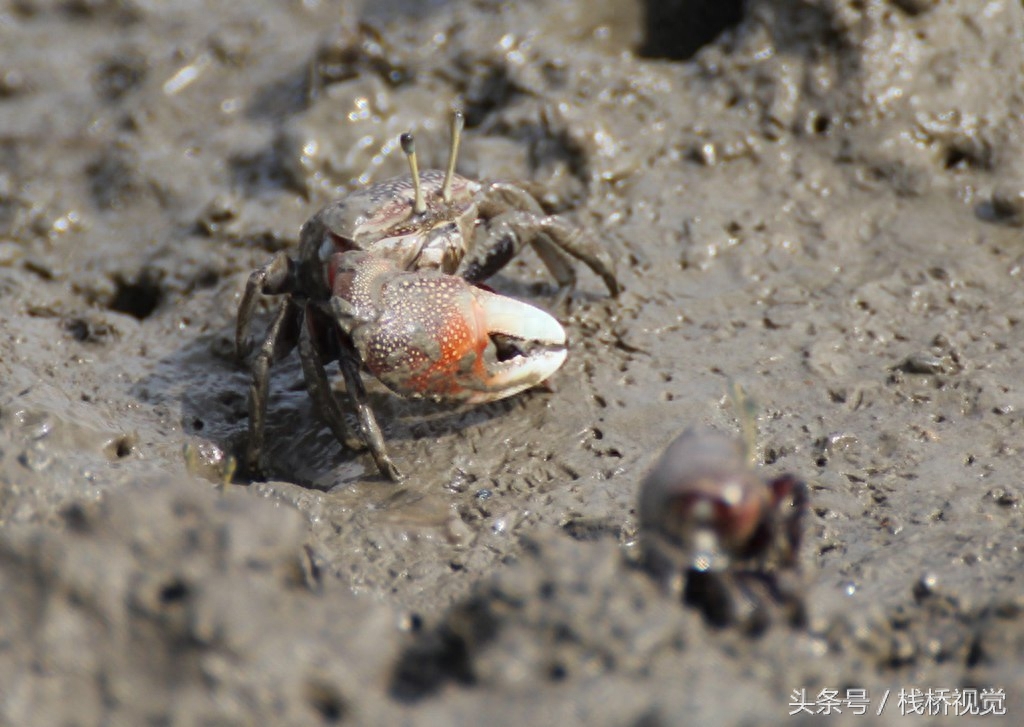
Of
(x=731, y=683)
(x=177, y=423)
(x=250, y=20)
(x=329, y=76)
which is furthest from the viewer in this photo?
(x=250, y=20)

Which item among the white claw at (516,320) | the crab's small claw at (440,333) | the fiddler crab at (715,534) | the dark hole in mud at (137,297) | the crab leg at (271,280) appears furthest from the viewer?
the dark hole in mud at (137,297)

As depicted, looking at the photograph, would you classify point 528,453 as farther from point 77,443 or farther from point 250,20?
point 250,20

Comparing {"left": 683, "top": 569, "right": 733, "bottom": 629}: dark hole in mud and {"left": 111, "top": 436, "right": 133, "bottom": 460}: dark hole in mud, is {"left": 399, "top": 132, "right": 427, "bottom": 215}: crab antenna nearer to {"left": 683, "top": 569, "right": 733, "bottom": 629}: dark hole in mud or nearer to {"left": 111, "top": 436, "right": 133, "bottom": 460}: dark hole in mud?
{"left": 111, "top": 436, "right": 133, "bottom": 460}: dark hole in mud

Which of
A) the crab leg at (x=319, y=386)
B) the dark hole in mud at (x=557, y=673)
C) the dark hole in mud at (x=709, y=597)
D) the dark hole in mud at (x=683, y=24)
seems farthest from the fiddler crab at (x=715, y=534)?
the dark hole in mud at (x=683, y=24)

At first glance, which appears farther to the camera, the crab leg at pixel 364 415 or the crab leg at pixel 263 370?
the crab leg at pixel 263 370

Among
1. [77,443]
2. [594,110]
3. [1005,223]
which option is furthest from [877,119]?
[77,443]

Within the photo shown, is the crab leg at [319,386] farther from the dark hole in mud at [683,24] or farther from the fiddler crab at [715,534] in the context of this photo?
the dark hole in mud at [683,24]

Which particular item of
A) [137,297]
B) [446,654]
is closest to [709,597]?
[446,654]
